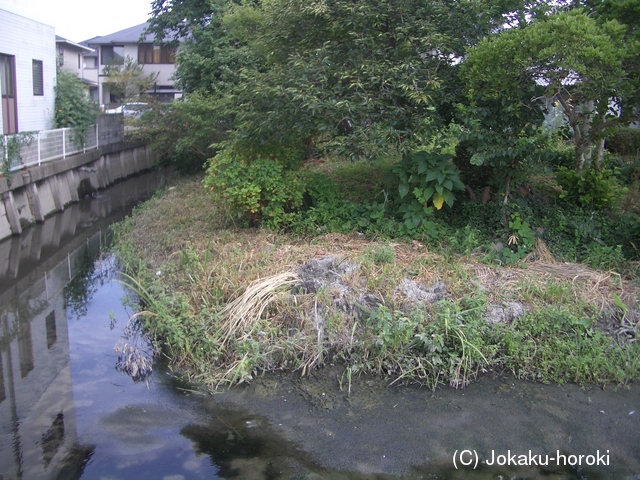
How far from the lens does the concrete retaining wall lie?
13.9 meters

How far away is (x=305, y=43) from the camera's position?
10188 mm

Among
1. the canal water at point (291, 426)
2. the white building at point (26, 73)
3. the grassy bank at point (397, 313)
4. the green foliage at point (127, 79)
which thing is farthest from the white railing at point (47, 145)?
the green foliage at point (127, 79)

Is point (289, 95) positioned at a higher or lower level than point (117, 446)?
higher

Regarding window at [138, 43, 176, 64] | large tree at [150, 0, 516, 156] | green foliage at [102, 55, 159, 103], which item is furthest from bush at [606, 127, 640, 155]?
window at [138, 43, 176, 64]

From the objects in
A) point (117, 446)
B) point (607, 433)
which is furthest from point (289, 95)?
point (607, 433)

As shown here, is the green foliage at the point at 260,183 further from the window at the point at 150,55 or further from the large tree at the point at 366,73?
the window at the point at 150,55

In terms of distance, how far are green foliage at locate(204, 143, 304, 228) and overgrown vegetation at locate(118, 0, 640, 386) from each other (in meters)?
0.04

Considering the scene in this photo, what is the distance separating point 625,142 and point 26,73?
15.5m

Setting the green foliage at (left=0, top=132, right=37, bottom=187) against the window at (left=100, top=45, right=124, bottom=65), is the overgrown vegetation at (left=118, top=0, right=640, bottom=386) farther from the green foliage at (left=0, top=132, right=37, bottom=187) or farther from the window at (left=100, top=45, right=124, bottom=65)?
the window at (left=100, top=45, right=124, bottom=65)

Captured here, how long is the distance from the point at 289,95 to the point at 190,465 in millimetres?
5493

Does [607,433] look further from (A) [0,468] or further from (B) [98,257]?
(B) [98,257]

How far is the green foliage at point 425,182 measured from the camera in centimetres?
909

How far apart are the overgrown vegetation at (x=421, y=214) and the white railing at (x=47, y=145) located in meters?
4.64

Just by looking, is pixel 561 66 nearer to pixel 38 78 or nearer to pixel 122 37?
pixel 38 78
